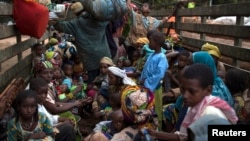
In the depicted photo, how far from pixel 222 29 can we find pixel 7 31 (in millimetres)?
3558

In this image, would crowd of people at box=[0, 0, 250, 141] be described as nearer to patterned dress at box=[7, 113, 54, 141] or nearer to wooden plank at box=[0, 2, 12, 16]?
patterned dress at box=[7, 113, 54, 141]

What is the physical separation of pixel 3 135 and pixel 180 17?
6.45m

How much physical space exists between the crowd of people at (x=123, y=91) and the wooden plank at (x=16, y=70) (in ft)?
0.56

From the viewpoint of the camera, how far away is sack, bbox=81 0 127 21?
6211 mm

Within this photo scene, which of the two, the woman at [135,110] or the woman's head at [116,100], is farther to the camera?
the woman's head at [116,100]

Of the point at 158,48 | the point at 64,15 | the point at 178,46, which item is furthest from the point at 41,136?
the point at 178,46

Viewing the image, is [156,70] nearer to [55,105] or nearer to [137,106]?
[55,105]

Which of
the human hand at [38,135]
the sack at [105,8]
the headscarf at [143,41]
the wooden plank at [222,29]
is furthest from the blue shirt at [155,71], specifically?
the headscarf at [143,41]

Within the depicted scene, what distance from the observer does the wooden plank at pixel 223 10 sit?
5.57m

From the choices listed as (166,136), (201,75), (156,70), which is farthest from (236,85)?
(201,75)

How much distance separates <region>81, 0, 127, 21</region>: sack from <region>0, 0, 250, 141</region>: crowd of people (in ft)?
0.78

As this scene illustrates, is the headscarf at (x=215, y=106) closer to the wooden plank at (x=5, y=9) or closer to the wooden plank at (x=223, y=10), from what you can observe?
the wooden plank at (x=5, y=9)

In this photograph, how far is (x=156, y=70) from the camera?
504cm

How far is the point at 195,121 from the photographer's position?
7.59 feet
